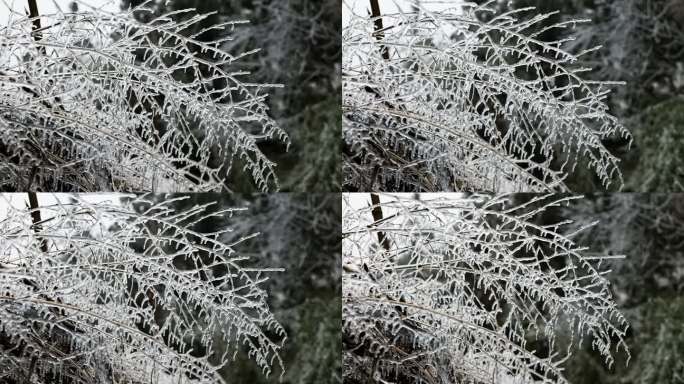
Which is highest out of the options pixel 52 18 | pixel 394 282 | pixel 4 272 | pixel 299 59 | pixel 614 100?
pixel 52 18

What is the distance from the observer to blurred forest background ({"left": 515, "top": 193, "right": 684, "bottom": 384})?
10.0ft

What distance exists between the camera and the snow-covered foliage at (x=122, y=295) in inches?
116

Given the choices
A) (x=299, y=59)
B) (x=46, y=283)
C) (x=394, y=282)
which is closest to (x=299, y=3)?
(x=299, y=59)

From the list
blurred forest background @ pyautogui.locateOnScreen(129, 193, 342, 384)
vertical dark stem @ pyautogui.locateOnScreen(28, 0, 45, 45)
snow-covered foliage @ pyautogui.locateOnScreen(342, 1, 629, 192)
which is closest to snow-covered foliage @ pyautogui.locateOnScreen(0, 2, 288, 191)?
vertical dark stem @ pyautogui.locateOnScreen(28, 0, 45, 45)

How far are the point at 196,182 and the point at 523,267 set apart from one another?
3.38 ft

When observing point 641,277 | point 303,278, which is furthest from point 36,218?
point 641,277

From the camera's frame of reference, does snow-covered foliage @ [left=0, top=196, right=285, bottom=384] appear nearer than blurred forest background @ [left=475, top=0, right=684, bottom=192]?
Yes

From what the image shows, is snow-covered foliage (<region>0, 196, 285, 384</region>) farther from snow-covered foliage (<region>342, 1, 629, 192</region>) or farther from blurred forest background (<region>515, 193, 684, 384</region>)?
blurred forest background (<region>515, 193, 684, 384</region>)

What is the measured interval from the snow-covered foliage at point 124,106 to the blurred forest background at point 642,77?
1023 millimetres

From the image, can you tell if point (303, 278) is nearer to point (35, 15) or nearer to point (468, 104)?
point (468, 104)

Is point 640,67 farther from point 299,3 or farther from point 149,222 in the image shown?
point 149,222

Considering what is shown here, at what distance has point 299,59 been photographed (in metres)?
3.04

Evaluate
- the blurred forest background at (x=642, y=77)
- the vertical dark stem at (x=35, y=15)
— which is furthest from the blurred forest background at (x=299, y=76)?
the blurred forest background at (x=642, y=77)

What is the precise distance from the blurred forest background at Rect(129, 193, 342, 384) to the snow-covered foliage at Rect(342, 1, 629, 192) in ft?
0.61
